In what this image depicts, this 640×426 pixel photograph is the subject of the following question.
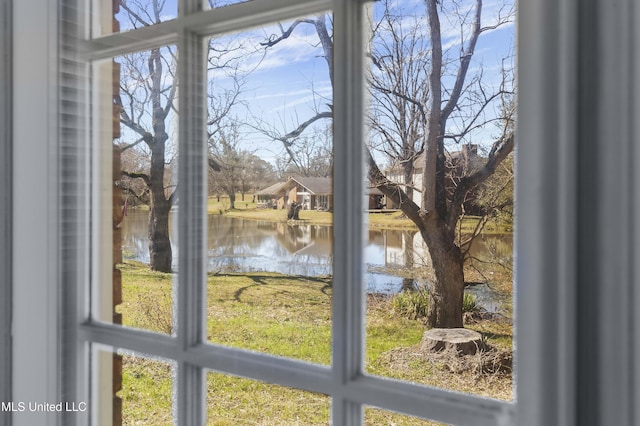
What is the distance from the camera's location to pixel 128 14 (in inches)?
46.3

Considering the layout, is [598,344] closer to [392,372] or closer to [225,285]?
[392,372]

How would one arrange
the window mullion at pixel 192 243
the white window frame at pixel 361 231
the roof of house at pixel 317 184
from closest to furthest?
the white window frame at pixel 361 231
the roof of house at pixel 317 184
the window mullion at pixel 192 243

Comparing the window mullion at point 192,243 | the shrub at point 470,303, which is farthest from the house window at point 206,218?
the shrub at point 470,303

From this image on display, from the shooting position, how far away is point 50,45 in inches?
46.0

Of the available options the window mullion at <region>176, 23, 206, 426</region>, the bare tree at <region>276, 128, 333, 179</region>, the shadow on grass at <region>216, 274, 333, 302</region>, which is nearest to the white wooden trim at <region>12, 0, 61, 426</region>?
the window mullion at <region>176, 23, 206, 426</region>

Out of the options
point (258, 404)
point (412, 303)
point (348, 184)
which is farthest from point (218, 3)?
point (258, 404)

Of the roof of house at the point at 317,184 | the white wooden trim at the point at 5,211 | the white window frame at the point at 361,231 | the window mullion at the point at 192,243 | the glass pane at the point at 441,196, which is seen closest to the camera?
the white window frame at the point at 361,231

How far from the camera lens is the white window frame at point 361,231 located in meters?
0.58

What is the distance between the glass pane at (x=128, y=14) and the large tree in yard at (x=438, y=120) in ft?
1.74

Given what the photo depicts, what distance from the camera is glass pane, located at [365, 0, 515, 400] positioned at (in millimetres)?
780

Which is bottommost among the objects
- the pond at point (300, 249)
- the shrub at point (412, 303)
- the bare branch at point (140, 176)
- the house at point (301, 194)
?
the shrub at point (412, 303)

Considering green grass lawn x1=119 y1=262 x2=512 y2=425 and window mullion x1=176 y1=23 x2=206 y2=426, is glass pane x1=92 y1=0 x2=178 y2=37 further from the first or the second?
green grass lawn x1=119 y1=262 x2=512 y2=425

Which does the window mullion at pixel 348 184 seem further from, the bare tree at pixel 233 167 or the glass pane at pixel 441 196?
the bare tree at pixel 233 167

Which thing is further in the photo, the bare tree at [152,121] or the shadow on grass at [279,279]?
the bare tree at [152,121]
